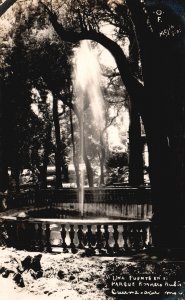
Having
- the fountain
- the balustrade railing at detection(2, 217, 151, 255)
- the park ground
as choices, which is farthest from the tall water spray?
the park ground

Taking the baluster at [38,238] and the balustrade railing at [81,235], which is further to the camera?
the baluster at [38,238]

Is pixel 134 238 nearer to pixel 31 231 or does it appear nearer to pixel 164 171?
pixel 164 171

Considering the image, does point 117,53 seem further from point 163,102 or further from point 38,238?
point 38,238

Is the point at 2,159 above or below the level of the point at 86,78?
below

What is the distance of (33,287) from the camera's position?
7.05 metres

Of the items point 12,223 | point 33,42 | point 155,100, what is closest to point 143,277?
point 155,100

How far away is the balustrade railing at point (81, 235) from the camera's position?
8.86 metres

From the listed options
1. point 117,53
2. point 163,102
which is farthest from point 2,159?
point 163,102

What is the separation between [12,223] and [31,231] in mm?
715

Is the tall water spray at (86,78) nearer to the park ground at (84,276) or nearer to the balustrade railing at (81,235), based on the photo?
the balustrade railing at (81,235)

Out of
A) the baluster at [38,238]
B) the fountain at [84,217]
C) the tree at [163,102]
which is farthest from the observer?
the baluster at [38,238]

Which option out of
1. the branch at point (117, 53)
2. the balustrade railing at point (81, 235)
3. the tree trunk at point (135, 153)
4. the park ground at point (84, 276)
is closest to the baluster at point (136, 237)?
the balustrade railing at point (81, 235)

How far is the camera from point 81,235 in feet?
30.9

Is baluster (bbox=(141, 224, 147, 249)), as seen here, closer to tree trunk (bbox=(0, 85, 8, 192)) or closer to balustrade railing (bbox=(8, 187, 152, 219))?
balustrade railing (bbox=(8, 187, 152, 219))
